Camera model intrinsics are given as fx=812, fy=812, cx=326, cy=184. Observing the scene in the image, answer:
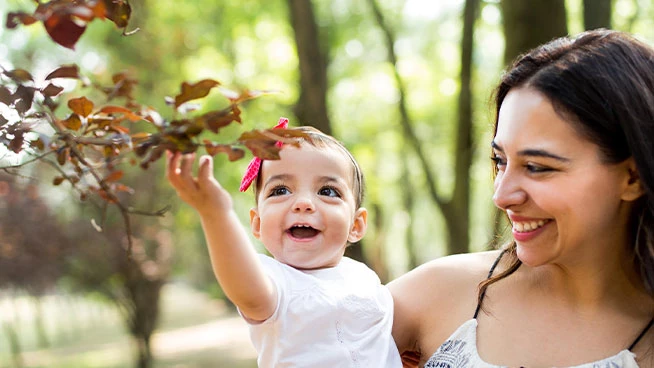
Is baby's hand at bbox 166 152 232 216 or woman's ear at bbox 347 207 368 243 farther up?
baby's hand at bbox 166 152 232 216

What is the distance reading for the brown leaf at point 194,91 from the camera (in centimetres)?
139

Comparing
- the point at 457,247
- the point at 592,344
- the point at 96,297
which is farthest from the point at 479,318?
the point at 96,297

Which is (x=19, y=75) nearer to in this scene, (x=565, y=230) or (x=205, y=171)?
(x=205, y=171)

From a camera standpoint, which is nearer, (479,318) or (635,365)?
(635,365)

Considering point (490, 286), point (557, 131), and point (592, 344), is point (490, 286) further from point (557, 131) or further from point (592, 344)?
point (557, 131)


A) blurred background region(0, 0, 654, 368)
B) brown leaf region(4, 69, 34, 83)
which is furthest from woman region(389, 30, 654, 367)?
blurred background region(0, 0, 654, 368)

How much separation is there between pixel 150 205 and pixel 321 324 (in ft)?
41.8

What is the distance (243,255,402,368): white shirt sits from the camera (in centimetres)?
193

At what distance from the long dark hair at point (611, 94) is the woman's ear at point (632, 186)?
3 cm

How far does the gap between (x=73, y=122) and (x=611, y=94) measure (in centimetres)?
132

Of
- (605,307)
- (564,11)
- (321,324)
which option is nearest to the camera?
(321,324)

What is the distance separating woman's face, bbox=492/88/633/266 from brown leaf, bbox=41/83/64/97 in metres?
1.10

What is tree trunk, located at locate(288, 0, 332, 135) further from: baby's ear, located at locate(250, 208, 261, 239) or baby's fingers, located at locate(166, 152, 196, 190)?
baby's fingers, located at locate(166, 152, 196, 190)

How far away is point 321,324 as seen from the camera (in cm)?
198
